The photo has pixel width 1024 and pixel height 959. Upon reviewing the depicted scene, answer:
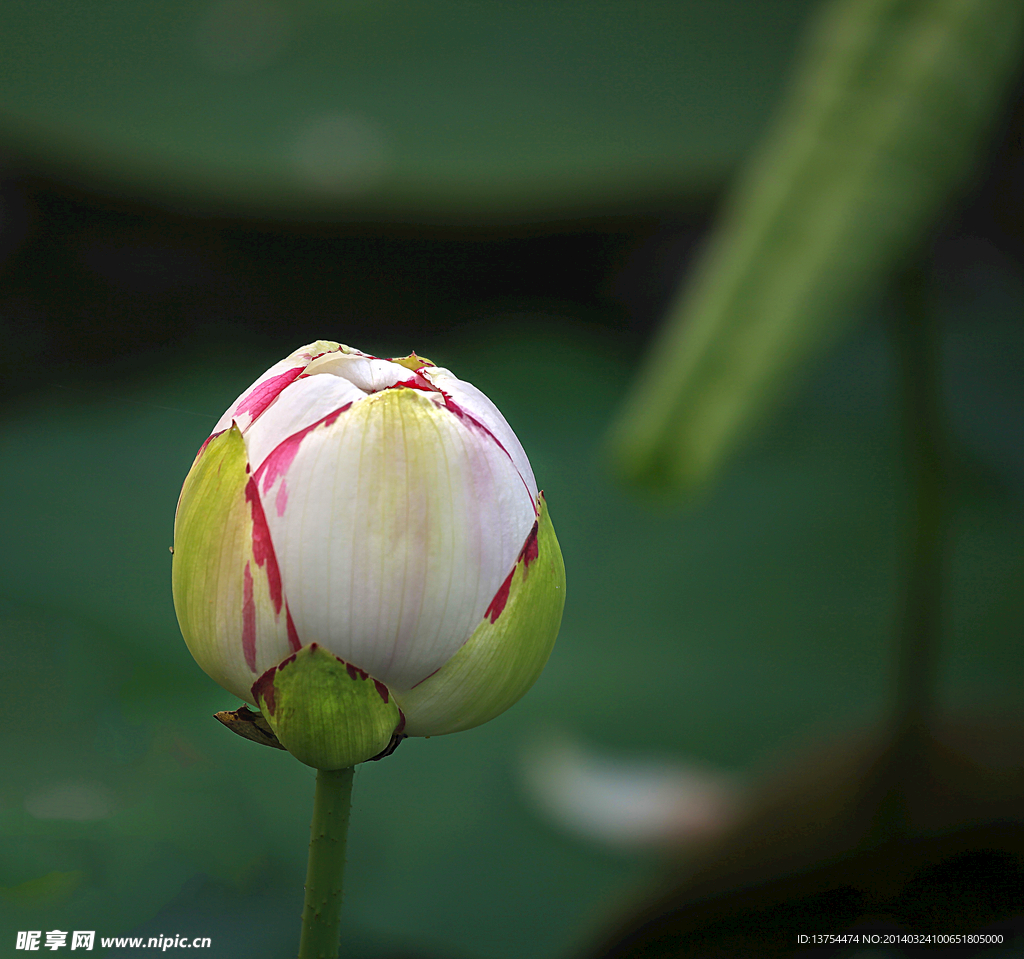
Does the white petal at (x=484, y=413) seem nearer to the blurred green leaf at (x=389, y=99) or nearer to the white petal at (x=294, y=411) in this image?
the white petal at (x=294, y=411)

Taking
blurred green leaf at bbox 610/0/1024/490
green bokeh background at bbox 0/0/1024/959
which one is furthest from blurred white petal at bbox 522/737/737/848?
blurred green leaf at bbox 610/0/1024/490

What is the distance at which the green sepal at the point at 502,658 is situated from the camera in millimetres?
154

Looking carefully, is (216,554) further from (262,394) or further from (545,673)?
(545,673)

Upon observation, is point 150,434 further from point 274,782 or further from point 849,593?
point 849,593

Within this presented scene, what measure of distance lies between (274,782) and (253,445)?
0.34 m

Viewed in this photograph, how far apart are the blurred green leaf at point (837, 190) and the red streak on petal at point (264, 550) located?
25 cm

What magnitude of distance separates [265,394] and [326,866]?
0.09 m

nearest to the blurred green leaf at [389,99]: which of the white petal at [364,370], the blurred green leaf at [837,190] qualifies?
the blurred green leaf at [837,190]

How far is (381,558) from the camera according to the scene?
0.49ft

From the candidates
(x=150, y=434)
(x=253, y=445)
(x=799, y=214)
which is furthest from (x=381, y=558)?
(x=150, y=434)

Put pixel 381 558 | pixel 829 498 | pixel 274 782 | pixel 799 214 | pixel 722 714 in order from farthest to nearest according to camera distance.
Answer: pixel 829 498 < pixel 722 714 < pixel 274 782 < pixel 799 214 < pixel 381 558

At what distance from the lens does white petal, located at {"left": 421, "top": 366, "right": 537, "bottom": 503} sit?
161 mm

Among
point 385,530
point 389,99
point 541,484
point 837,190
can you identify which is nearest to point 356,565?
point 385,530

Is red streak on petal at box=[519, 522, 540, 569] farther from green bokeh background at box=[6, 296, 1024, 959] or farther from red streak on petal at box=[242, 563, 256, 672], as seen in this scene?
green bokeh background at box=[6, 296, 1024, 959]
